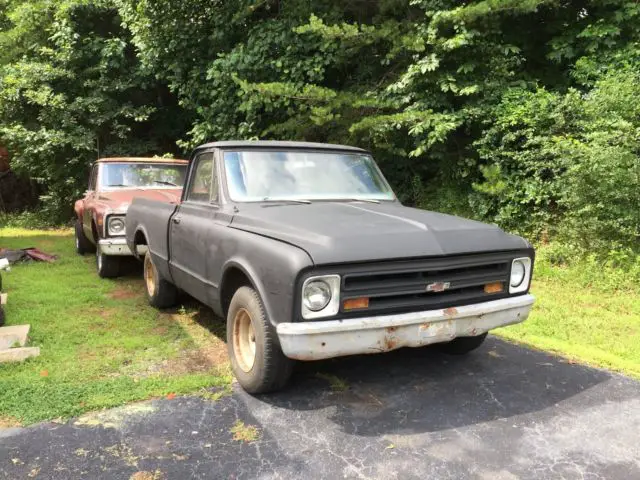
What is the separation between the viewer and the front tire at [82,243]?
946 centimetres

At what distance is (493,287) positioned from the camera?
3639 millimetres

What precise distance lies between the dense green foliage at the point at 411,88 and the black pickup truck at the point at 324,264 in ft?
13.4

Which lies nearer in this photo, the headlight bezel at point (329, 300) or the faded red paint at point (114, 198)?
the headlight bezel at point (329, 300)

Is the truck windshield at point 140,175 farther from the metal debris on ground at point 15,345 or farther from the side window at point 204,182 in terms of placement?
the metal debris on ground at point 15,345

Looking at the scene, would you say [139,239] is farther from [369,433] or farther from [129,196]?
[369,433]

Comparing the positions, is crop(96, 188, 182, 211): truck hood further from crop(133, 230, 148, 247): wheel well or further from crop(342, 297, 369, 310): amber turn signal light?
crop(342, 297, 369, 310): amber turn signal light

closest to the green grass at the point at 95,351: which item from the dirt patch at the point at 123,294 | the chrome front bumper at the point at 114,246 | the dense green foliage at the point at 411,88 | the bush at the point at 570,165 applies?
the dirt patch at the point at 123,294

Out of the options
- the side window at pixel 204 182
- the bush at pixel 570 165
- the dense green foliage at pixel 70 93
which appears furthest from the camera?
the dense green foliage at pixel 70 93

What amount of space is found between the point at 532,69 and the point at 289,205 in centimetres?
783

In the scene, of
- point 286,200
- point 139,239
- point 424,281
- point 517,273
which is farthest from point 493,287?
point 139,239

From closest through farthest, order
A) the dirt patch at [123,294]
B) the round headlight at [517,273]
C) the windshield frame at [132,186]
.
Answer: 1. the round headlight at [517,273]
2. the dirt patch at [123,294]
3. the windshield frame at [132,186]

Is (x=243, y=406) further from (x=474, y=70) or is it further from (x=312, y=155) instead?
(x=474, y=70)

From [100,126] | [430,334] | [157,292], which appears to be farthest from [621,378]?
[100,126]

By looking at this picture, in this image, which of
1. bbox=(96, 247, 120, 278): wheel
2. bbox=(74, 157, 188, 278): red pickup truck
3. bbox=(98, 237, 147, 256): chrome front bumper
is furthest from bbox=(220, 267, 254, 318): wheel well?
bbox=(96, 247, 120, 278): wheel
